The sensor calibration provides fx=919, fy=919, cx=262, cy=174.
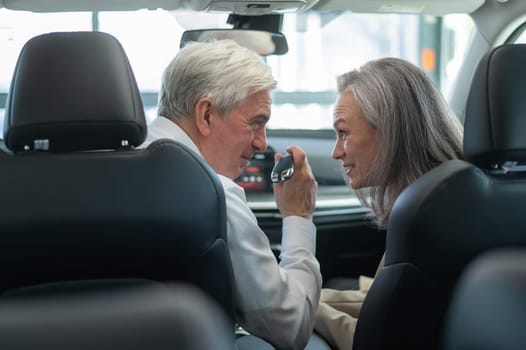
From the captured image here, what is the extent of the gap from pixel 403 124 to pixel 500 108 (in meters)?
0.67

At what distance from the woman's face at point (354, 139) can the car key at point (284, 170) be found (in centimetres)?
22

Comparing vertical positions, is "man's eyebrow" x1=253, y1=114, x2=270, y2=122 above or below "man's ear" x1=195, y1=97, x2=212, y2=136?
below

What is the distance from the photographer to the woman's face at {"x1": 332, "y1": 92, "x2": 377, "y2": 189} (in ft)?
9.25

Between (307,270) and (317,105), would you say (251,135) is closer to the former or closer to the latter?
(307,270)

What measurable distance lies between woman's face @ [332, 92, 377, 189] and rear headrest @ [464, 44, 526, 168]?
2.43 ft

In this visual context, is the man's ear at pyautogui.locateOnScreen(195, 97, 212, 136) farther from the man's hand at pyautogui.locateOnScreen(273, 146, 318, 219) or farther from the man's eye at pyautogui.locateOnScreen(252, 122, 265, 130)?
the man's hand at pyautogui.locateOnScreen(273, 146, 318, 219)

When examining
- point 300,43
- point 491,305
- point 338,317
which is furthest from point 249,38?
point 300,43

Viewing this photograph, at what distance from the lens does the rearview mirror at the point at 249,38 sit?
3410 millimetres

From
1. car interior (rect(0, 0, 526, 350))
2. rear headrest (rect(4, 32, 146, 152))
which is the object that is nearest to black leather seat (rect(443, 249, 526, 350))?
car interior (rect(0, 0, 526, 350))

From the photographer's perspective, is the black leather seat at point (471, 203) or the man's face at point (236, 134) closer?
the black leather seat at point (471, 203)

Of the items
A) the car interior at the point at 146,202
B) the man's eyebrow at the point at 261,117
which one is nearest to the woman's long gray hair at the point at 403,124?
the man's eyebrow at the point at 261,117

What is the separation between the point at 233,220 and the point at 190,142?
0.28m

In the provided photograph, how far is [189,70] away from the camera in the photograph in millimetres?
2523

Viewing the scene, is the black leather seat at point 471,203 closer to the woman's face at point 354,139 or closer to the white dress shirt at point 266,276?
the white dress shirt at point 266,276
